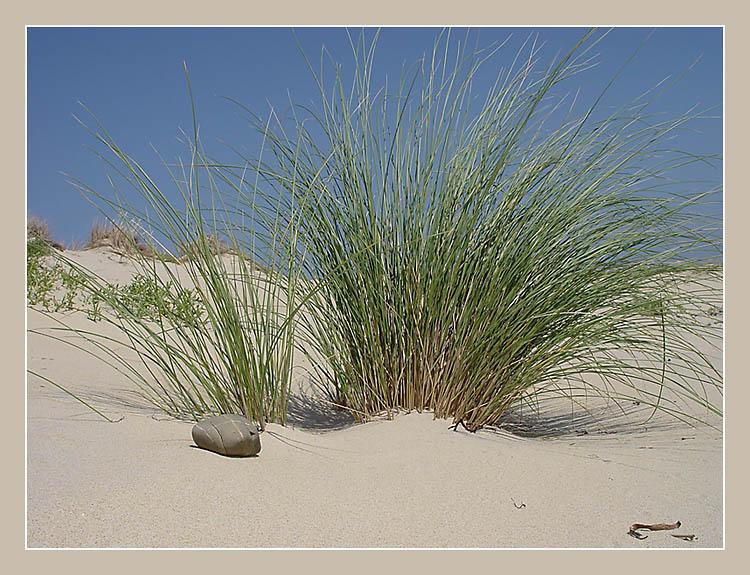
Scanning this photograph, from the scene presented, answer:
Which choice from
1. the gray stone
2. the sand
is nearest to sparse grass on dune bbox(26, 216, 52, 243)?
the sand

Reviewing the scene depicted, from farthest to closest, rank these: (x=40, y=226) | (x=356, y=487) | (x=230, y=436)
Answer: (x=40, y=226) < (x=230, y=436) < (x=356, y=487)

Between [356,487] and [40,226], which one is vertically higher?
[40,226]

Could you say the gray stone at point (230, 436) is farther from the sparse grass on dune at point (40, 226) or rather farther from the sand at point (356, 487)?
the sparse grass on dune at point (40, 226)

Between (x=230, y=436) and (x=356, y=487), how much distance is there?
0.41m

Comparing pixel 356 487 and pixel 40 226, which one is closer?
pixel 356 487

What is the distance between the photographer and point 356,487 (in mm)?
2443

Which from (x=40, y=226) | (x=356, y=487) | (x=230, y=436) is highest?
(x=40, y=226)

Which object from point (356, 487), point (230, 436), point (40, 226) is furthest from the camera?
point (40, 226)

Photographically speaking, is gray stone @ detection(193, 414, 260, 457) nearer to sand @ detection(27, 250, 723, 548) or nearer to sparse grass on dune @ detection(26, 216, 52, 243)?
sand @ detection(27, 250, 723, 548)

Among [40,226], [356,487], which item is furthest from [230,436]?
[40,226]

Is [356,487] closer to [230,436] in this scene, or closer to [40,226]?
[230,436]

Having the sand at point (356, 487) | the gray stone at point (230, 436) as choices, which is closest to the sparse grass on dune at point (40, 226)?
the sand at point (356, 487)

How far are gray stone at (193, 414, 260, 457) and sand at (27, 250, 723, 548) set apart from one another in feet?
0.14

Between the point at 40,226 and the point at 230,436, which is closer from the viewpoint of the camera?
the point at 230,436
